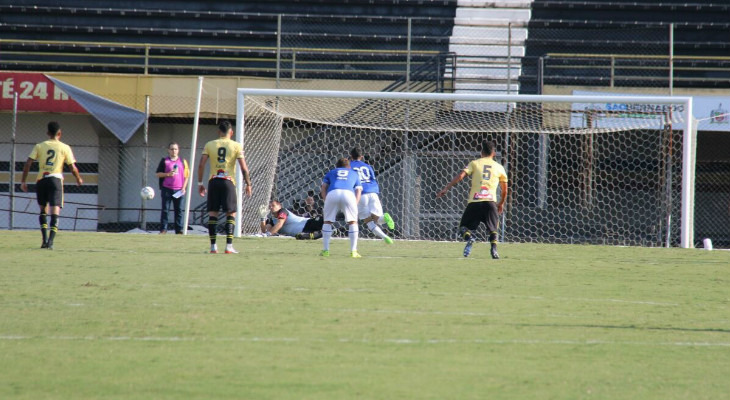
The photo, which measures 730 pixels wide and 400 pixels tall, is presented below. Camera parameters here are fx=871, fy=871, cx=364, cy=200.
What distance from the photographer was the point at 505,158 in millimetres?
18969

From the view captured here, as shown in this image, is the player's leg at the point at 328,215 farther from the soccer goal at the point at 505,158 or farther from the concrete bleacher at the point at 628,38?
the concrete bleacher at the point at 628,38

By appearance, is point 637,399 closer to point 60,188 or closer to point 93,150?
point 60,188

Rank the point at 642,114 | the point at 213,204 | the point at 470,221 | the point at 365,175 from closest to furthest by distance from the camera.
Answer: the point at 213,204
the point at 470,221
the point at 365,175
the point at 642,114

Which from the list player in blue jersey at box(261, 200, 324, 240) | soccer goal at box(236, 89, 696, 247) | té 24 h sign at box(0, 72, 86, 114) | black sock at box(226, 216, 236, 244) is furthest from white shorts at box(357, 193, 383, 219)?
té 24 h sign at box(0, 72, 86, 114)

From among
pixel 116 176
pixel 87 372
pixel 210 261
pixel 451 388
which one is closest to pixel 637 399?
pixel 451 388

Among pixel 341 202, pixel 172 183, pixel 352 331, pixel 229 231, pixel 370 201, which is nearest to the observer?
pixel 352 331

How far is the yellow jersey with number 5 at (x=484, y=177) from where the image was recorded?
1255 centimetres

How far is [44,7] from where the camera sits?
80.8 feet

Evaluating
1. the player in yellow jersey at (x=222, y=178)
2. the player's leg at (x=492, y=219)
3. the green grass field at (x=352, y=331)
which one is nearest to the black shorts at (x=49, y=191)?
the green grass field at (x=352, y=331)

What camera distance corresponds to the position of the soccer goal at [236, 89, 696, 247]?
63.4 feet

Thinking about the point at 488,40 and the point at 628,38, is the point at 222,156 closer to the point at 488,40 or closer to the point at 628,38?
the point at 488,40

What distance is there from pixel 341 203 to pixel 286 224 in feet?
20.4

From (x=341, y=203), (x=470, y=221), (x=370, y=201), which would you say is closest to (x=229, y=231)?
(x=341, y=203)

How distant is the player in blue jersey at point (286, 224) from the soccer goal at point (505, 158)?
420 mm
